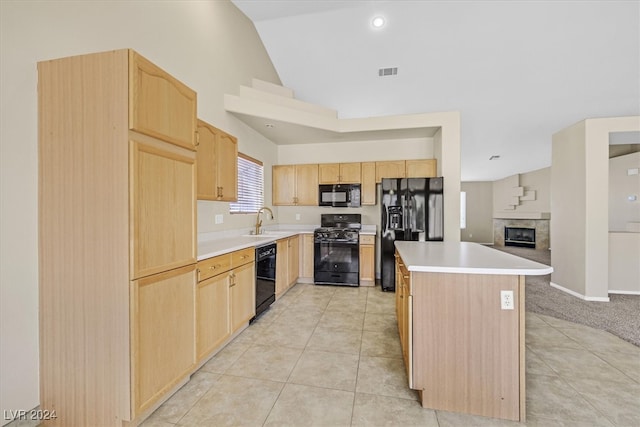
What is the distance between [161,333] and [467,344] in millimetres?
1972

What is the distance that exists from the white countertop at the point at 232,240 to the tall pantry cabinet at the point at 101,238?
0.62m

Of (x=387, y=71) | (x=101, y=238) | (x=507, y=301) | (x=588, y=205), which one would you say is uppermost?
(x=387, y=71)

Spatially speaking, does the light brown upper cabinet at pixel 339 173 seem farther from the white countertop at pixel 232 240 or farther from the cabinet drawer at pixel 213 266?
the cabinet drawer at pixel 213 266

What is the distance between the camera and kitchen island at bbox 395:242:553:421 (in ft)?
5.31

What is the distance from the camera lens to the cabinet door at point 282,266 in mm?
3801

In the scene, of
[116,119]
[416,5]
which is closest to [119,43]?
[116,119]

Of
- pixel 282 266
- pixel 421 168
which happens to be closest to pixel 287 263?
pixel 282 266

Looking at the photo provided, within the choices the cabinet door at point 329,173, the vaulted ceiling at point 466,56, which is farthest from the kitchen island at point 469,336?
the vaulted ceiling at point 466,56

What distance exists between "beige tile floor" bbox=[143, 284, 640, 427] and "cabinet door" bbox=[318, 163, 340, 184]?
261 cm

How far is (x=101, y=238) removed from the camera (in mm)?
1527

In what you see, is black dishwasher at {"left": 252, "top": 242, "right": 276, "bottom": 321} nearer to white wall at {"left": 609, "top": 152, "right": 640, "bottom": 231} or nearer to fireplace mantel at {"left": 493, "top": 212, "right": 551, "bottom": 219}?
white wall at {"left": 609, "top": 152, "right": 640, "bottom": 231}

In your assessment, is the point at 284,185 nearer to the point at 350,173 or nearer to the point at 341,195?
the point at 341,195

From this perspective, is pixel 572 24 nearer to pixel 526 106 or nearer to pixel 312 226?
pixel 526 106

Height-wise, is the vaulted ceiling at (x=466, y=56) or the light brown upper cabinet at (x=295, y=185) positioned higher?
the vaulted ceiling at (x=466, y=56)
